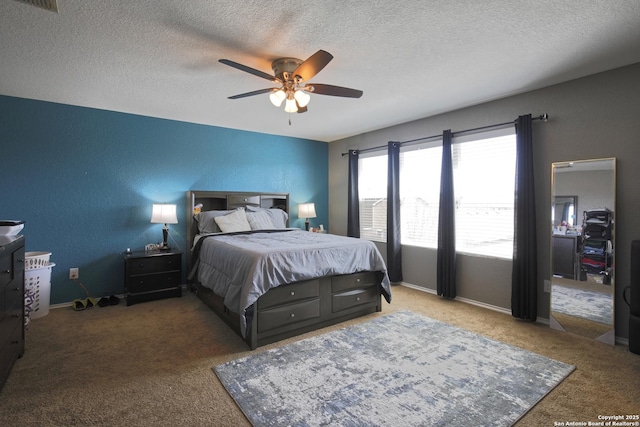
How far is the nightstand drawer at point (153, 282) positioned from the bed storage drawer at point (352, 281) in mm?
2193

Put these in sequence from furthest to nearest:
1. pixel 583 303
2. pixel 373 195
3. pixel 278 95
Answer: pixel 373 195
pixel 583 303
pixel 278 95

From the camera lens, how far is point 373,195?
5215mm

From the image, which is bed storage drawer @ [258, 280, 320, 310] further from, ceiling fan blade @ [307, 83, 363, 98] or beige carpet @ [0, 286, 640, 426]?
ceiling fan blade @ [307, 83, 363, 98]

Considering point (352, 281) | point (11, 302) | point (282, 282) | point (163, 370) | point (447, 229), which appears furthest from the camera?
point (447, 229)

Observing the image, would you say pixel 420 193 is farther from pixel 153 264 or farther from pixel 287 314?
pixel 153 264

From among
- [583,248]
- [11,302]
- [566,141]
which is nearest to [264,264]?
[11,302]

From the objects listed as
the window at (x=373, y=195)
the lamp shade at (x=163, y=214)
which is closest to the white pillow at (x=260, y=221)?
the lamp shade at (x=163, y=214)

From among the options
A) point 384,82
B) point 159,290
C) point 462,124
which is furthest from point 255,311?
point 462,124

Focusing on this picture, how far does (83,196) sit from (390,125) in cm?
432

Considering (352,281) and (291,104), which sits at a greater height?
(291,104)

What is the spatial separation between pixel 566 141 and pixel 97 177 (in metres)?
5.35

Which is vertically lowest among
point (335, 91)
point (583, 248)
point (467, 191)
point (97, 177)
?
point (583, 248)

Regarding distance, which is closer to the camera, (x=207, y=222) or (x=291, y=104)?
(x=291, y=104)

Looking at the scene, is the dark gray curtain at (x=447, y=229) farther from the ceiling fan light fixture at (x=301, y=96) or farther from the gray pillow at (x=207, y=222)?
the gray pillow at (x=207, y=222)
